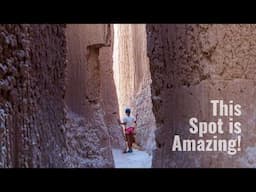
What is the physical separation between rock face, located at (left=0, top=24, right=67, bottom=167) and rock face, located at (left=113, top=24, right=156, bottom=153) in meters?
3.68

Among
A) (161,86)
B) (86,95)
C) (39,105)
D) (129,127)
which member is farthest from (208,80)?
(129,127)

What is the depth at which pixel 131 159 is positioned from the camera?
19.9ft

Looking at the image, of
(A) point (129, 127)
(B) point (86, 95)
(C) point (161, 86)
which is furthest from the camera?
(A) point (129, 127)

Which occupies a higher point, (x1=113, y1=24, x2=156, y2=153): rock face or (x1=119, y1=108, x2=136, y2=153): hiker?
(x1=113, y1=24, x2=156, y2=153): rock face

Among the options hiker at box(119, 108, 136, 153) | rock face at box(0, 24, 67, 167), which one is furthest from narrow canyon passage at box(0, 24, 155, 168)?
hiker at box(119, 108, 136, 153)

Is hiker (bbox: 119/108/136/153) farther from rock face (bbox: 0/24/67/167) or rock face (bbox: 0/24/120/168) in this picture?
rock face (bbox: 0/24/67/167)

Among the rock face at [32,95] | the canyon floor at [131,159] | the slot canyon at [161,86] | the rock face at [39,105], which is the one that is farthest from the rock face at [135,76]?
the rock face at [32,95]

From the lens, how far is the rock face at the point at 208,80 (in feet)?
9.81

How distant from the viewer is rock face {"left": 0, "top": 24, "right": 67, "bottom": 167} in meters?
2.23

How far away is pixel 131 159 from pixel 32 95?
3.62 meters

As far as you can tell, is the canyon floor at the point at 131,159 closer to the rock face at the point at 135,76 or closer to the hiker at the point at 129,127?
the hiker at the point at 129,127

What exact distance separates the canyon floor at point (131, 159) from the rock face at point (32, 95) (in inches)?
90.6

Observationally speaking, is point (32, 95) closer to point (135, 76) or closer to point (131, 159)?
point (131, 159)
